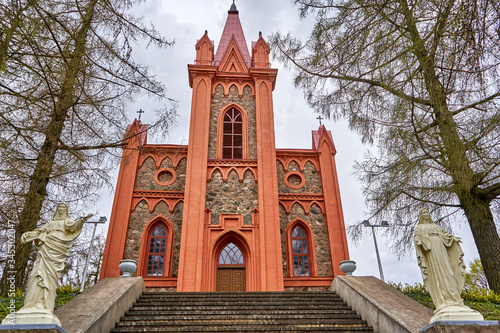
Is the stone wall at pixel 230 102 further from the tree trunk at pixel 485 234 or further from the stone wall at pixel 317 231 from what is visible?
the tree trunk at pixel 485 234

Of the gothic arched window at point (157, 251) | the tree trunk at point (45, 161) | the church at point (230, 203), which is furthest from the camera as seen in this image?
the gothic arched window at point (157, 251)

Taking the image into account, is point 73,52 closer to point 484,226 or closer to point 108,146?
point 108,146

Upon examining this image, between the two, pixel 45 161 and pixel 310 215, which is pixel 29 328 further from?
pixel 310 215

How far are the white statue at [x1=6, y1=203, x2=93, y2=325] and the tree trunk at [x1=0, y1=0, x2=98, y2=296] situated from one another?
2.64 metres

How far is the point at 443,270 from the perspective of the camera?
19.1ft

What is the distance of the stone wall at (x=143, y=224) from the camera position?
15.2 metres

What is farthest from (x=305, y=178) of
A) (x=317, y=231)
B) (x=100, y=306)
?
(x=100, y=306)

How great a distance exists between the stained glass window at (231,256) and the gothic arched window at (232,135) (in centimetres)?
397

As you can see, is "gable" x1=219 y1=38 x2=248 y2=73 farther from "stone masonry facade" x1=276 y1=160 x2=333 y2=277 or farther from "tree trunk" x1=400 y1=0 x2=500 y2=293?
"tree trunk" x1=400 y1=0 x2=500 y2=293

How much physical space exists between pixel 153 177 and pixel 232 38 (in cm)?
892

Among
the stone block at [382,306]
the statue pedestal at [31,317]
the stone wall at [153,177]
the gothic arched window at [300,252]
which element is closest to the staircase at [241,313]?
the stone block at [382,306]

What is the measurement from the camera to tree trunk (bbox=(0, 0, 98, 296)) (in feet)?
26.9

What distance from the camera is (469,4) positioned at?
15.6ft

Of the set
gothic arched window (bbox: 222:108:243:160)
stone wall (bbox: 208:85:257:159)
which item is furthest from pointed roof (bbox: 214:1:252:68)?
gothic arched window (bbox: 222:108:243:160)
